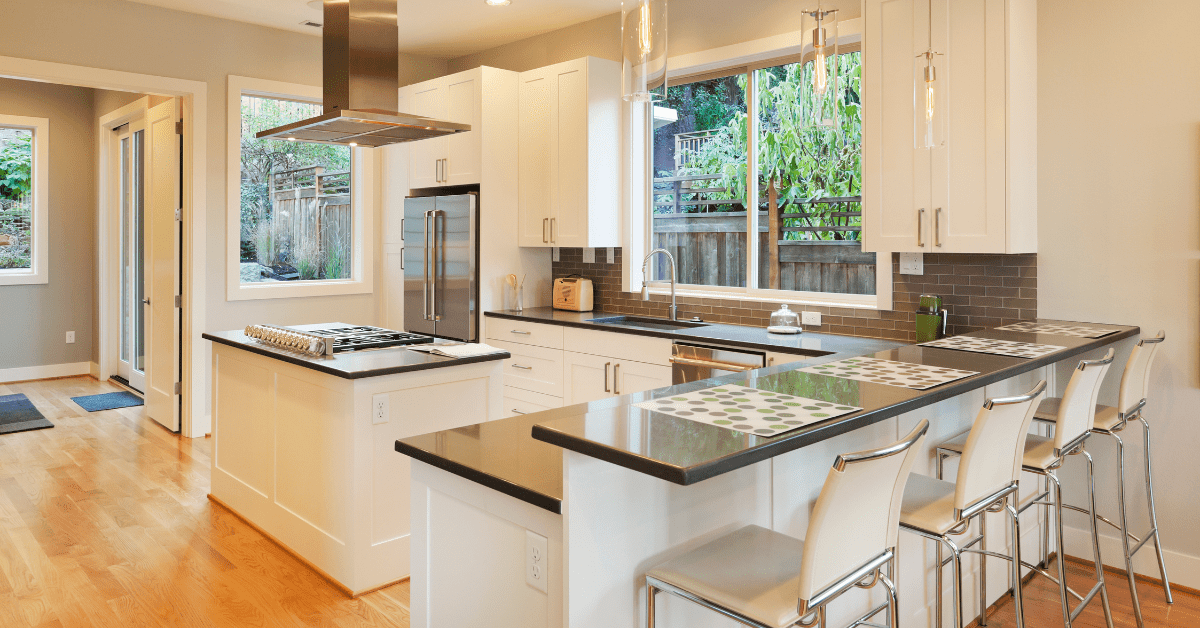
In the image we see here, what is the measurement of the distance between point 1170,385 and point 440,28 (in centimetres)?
460

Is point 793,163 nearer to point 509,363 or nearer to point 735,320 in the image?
point 735,320

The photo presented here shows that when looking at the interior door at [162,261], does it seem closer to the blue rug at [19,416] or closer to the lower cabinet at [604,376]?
the blue rug at [19,416]

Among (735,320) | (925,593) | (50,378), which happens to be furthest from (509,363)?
(50,378)

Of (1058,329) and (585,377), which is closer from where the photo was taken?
(1058,329)

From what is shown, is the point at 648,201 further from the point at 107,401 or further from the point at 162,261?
the point at 107,401

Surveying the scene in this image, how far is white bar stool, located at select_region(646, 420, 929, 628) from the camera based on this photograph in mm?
1510

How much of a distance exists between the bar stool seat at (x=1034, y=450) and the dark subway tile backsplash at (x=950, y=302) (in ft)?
3.37

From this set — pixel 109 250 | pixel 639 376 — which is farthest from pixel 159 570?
pixel 109 250

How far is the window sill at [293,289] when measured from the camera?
18.3ft

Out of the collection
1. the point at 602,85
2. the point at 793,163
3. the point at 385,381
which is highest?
the point at 602,85

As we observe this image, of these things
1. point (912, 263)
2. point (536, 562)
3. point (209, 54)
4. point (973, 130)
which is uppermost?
point (209, 54)

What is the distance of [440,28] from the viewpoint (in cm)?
547

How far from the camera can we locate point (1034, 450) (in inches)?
103

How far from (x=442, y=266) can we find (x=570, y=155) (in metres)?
1.14
